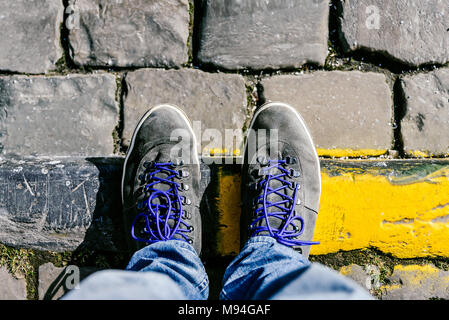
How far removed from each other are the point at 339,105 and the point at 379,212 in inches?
21.2

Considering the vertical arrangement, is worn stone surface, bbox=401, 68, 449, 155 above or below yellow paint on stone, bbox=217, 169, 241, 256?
above

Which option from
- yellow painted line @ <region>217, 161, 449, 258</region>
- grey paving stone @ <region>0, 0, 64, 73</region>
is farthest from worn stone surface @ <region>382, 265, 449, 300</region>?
grey paving stone @ <region>0, 0, 64, 73</region>

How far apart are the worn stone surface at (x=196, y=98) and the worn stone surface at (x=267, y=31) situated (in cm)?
14

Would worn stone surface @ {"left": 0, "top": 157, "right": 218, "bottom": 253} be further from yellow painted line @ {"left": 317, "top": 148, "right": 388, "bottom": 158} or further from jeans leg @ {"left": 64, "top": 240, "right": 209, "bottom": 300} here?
yellow painted line @ {"left": 317, "top": 148, "right": 388, "bottom": 158}

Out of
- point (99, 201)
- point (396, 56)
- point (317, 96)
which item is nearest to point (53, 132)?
point (99, 201)

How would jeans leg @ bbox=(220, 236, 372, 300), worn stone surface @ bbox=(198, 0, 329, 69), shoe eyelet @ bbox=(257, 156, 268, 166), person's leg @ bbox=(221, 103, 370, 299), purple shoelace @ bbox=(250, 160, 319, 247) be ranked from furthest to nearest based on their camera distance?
worn stone surface @ bbox=(198, 0, 329, 69), shoe eyelet @ bbox=(257, 156, 268, 166), purple shoelace @ bbox=(250, 160, 319, 247), person's leg @ bbox=(221, 103, 370, 299), jeans leg @ bbox=(220, 236, 372, 300)

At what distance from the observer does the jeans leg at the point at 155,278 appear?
90 cm

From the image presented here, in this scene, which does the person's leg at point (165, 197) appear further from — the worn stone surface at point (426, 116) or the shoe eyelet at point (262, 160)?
the worn stone surface at point (426, 116)

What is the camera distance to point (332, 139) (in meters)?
1.68

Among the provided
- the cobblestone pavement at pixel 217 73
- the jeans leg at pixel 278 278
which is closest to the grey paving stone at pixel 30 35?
the cobblestone pavement at pixel 217 73

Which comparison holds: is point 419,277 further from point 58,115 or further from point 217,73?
point 58,115

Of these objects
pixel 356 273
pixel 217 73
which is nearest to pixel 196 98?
pixel 217 73

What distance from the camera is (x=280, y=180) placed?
150 centimetres

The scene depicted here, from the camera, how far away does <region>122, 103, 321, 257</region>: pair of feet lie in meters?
1.43
